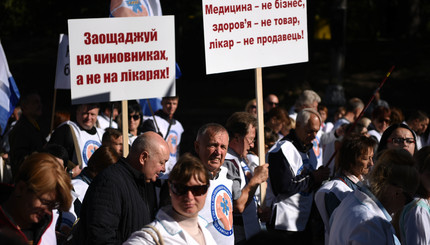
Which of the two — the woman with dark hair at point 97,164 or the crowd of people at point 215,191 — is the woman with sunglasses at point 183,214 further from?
the woman with dark hair at point 97,164

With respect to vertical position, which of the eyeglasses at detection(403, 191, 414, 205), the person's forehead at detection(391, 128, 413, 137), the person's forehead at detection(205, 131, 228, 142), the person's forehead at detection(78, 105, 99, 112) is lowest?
the eyeglasses at detection(403, 191, 414, 205)

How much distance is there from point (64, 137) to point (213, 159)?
8.79 ft

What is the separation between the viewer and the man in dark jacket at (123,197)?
156 inches

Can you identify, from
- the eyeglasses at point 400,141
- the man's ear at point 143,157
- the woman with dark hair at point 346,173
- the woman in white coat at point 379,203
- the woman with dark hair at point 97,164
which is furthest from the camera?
the eyeglasses at point 400,141

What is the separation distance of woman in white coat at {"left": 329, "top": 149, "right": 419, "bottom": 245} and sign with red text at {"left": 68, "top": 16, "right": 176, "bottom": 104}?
7.75 feet

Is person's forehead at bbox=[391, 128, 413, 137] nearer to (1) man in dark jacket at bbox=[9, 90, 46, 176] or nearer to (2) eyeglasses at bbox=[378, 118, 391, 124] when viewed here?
(2) eyeglasses at bbox=[378, 118, 391, 124]

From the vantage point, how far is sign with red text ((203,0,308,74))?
571 centimetres

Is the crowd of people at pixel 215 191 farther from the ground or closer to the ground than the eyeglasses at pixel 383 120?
closer to the ground

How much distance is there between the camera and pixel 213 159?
4.91 m

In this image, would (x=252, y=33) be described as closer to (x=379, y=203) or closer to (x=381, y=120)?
(x=379, y=203)

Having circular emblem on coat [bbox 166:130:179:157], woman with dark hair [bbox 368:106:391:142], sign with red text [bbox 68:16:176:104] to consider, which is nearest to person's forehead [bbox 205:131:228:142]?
sign with red text [bbox 68:16:176:104]

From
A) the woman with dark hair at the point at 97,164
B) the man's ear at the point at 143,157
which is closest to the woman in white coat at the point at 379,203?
the man's ear at the point at 143,157

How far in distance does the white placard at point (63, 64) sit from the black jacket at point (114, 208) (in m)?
4.42

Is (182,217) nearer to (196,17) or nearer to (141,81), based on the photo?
(141,81)
